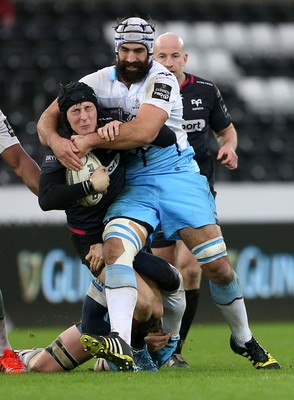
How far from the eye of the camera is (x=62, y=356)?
6891 mm

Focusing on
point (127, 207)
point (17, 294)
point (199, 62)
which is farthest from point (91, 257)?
point (199, 62)

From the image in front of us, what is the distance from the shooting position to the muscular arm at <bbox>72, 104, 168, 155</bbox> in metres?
6.68

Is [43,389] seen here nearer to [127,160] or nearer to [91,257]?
[91,257]

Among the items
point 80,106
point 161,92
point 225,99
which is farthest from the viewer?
point 225,99

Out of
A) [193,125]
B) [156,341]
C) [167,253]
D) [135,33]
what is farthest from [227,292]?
[193,125]

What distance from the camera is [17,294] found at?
11625mm

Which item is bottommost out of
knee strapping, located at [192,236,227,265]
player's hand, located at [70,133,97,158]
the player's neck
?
knee strapping, located at [192,236,227,265]

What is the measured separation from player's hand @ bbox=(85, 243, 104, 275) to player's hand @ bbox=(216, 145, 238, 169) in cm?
152

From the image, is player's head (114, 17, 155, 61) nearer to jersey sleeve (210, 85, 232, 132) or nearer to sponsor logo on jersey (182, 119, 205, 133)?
sponsor logo on jersey (182, 119, 205, 133)

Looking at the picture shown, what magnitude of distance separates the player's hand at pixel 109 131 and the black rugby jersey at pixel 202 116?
208 cm

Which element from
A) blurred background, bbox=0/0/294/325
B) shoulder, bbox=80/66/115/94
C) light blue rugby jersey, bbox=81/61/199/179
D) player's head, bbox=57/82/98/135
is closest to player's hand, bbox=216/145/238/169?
light blue rugby jersey, bbox=81/61/199/179

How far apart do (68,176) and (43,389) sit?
1.55m

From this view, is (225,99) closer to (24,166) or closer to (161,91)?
(24,166)

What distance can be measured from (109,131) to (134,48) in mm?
629
